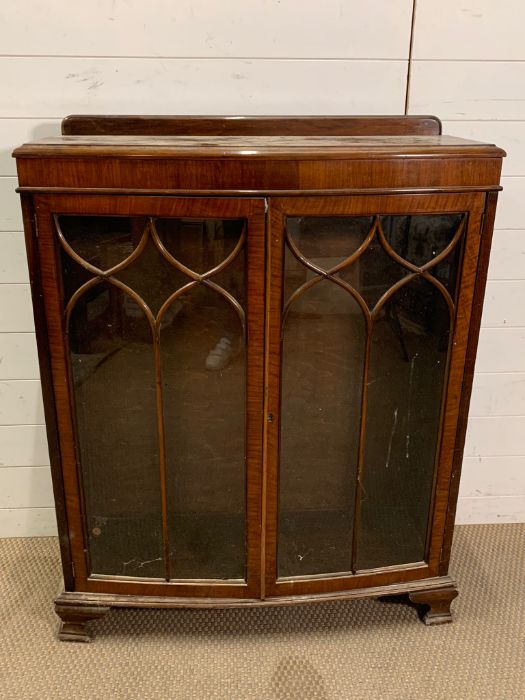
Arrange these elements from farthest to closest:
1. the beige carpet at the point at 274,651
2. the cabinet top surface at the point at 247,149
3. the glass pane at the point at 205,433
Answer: the beige carpet at the point at 274,651, the glass pane at the point at 205,433, the cabinet top surface at the point at 247,149

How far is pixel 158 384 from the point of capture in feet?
3.62

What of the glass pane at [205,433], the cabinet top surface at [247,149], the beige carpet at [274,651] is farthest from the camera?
the beige carpet at [274,651]

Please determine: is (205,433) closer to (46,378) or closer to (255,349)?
(255,349)

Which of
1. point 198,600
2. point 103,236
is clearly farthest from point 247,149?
point 198,600

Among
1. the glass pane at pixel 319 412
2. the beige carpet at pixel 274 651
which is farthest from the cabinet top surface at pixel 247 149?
the beige carpet at pixel 274 651

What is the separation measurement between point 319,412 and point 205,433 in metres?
0.21

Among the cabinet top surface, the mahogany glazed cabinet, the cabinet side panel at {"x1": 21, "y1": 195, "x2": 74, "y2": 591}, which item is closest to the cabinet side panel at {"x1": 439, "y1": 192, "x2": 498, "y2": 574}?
the mahogany glazed cabinet

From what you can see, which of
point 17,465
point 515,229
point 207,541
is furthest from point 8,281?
point 515,229

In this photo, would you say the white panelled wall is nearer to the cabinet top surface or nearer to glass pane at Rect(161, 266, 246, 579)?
the cabinet top surface

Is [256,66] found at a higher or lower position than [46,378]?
higher

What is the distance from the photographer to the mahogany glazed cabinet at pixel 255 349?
993mm

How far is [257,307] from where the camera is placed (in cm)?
104

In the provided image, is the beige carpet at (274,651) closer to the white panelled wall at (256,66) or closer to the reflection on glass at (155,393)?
the reflection on glass at (155,393)

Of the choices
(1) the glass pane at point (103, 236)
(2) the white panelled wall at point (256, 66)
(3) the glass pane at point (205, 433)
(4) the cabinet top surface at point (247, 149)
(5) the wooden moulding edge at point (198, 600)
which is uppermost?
(2) the white panelled wall at point (256, 66)
